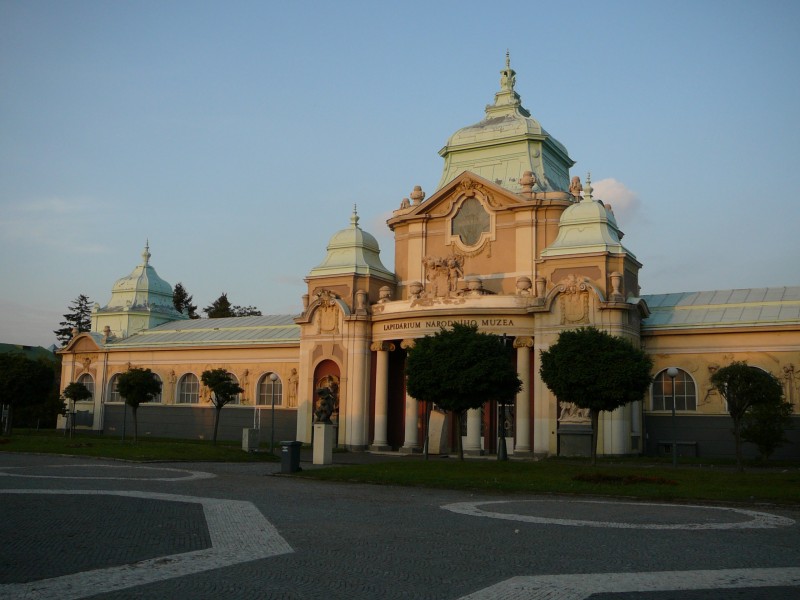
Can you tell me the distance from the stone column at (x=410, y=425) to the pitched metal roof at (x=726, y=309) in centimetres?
1315

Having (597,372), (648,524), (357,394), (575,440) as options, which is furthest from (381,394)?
(648,524)

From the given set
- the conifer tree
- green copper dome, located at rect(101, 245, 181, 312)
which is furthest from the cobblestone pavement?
the conifer tree

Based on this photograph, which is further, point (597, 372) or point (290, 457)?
point (597, 372)

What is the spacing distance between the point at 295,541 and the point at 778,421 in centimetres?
2744

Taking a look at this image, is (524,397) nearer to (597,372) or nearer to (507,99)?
(597,372)

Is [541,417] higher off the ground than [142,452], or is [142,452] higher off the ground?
[541,417]

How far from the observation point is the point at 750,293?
46.7 meters

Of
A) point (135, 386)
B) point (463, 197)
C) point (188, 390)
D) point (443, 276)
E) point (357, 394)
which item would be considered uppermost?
point (463, 197)

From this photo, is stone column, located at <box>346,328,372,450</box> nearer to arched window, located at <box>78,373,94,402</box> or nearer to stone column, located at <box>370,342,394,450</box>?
Result: stone column, located at <box>370,342,394,450</box>

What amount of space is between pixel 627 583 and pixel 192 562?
595 centimetres

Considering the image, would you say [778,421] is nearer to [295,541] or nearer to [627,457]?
[627,457]

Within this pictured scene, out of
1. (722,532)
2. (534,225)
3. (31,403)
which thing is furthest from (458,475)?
(31,403)

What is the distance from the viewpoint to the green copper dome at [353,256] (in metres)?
51.8

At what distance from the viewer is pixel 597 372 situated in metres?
33.8
